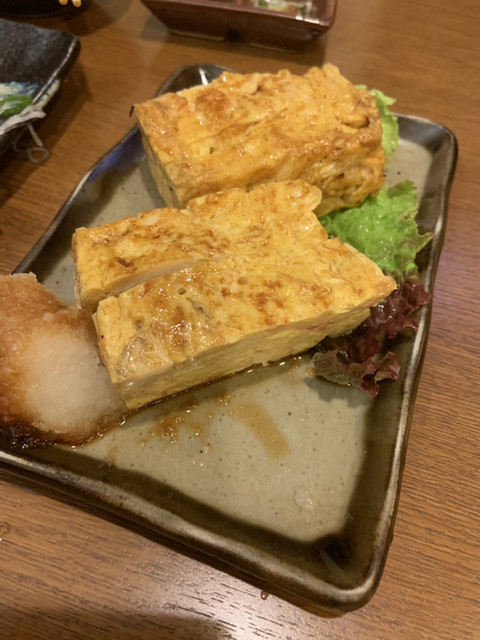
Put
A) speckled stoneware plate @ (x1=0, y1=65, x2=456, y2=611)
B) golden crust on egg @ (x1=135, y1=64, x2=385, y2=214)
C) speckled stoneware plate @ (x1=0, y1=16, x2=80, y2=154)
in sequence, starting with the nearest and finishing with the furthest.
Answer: speckled stoneware plate @ (x1=0, y1=65, x2=456, y2=611) → golden crust on egg @ (x1=135, y1=64, x2=385, y2=214) → speckled stoneware plate @ (x1=0, y1=16, x2=80, y2=154)

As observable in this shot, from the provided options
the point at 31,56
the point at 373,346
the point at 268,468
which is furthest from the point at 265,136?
the point at 31,56

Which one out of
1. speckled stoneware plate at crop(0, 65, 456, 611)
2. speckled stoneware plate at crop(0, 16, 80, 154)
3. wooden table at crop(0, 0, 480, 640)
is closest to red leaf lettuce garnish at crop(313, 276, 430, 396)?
speckled stoneware plate at crop(0, 65, 456, 611)

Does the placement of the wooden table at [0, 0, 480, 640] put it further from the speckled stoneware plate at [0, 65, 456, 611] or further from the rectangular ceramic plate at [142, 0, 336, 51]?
the rectangular ceramic plate at [142, 0, 336, 51]

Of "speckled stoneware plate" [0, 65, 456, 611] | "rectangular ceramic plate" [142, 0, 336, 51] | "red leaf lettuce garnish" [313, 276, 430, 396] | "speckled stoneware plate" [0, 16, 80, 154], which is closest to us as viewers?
"speckled stoneware plate" [0, 65, 456, 611]

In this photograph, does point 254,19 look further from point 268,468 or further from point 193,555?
→ point 193,555

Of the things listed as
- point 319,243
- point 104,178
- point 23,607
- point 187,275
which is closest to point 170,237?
point 187,275

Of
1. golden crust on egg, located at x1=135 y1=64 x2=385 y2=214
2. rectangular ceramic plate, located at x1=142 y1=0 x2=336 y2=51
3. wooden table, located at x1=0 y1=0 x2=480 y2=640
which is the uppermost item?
rectangular ceramic plate, located at x1=142 y1=0 x2=336 y2=51

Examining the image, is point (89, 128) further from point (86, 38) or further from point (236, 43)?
point (236, 43)
